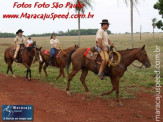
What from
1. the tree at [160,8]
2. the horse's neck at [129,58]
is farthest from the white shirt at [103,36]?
the tree at [160,8]

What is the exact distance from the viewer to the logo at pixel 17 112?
5.63m

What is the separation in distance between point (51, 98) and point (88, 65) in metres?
1.93

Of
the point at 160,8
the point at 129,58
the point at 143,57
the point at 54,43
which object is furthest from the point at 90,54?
the point at 160,8

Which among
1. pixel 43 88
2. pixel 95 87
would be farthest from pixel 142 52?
pixel 43 88

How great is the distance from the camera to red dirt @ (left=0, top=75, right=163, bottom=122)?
5.93 metres

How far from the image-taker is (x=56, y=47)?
11.7 meters

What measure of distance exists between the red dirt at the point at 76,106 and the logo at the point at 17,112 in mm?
194

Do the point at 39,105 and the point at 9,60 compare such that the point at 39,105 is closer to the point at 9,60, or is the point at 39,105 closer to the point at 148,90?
the point at 148,90

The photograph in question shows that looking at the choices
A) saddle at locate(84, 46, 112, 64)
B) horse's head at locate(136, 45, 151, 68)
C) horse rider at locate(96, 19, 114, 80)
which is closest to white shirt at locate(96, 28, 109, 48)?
horse rider at locate(96, 19, 114, 80)

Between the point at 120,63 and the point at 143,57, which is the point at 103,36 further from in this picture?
the point at 143,57

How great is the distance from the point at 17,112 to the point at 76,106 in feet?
6.32

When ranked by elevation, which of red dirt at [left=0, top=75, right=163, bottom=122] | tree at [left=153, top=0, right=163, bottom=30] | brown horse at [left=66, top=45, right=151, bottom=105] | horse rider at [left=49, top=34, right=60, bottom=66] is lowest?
red dirt at [left=0, top=75, right=163, bottom=122]

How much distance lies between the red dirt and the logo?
0.19 metres

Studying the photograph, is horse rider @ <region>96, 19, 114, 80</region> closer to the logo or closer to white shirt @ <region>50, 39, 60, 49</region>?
the logo
